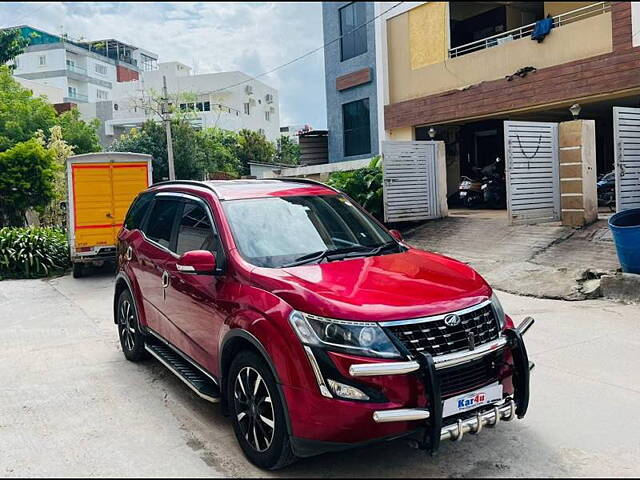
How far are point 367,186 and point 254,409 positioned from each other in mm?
11872

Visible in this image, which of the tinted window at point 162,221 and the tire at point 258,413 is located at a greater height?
the tinted window at point 162,221

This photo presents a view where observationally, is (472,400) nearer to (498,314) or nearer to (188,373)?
(498,314)

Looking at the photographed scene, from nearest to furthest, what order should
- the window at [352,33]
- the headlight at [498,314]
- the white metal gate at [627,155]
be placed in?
the headlight at [498,314] → the white metal gate at [627,155] → the window at [352,33]

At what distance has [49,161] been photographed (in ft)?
57.1

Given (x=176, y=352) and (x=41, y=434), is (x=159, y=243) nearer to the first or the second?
(x=176, y=352)

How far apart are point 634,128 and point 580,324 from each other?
4.95m

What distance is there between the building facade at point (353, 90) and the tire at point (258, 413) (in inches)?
646

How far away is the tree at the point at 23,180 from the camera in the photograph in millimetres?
16688

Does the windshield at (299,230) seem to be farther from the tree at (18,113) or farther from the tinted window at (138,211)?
the tree at (18,113)

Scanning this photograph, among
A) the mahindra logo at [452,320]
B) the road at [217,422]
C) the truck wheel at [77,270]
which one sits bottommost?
the road at [217,422]

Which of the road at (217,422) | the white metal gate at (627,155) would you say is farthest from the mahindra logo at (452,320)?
the white metal gate at (627,155)

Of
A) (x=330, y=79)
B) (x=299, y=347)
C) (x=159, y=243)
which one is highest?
(x=330, y=79)

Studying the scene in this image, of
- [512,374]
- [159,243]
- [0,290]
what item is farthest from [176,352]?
[0,290]

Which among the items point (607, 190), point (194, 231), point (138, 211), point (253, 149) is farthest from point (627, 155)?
point (253, 149)
